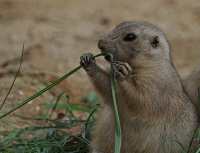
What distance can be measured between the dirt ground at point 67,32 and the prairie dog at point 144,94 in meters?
2.10

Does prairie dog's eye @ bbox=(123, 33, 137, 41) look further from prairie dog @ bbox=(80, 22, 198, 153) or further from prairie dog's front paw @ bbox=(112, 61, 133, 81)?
prairie dog's front paw @ bbox=(112, 61, 133, 81)

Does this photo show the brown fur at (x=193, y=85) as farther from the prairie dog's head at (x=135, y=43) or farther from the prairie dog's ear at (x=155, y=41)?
the prairie dog's ear at (x=155, y=41)

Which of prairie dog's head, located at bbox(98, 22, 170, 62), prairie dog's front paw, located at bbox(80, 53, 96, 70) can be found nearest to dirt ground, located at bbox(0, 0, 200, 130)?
prairie dog's front paw, located at bbox(80, 53, 96, 70)

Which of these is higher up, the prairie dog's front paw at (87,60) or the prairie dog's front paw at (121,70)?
the prairie dog's front paw at (87,60)

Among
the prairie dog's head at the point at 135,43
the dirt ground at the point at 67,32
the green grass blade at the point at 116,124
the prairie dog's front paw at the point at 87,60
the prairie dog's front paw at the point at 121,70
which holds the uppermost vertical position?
the dirt ground at the point at 67,32

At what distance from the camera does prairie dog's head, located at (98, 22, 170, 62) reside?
7.24 m

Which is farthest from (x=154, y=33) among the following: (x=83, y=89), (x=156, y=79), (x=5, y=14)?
(x=5, y=14)

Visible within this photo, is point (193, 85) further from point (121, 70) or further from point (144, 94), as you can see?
point (121, 70)

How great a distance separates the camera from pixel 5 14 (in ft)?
41.9

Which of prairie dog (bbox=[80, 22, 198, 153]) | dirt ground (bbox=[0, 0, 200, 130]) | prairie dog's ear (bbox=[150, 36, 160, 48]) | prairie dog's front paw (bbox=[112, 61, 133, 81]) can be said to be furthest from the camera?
dirt ground (bbox=[0, 0, 200, 130])

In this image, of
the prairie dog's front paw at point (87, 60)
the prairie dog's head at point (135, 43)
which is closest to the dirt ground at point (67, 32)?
the prairie dog's front paw at point (87, 60)

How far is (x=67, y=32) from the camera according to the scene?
1258 cm

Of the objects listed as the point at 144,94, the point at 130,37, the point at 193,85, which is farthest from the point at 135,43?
the point at 193,85

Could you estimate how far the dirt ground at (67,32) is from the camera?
10252 mm
